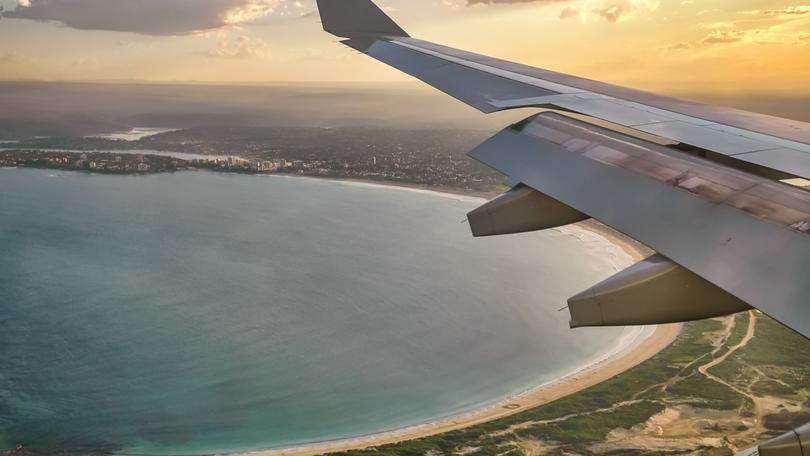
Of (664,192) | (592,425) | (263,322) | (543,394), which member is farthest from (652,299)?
(263,322)

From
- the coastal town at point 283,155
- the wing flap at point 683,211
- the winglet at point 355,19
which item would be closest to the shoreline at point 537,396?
the winglet at point 355,19

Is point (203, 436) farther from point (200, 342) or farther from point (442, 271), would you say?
point (442, 271)

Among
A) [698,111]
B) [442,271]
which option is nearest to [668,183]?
[698,111]

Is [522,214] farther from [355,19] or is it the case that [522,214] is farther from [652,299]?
[355,19]

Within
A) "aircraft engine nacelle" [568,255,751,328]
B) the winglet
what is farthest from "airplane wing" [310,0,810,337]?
the winglet

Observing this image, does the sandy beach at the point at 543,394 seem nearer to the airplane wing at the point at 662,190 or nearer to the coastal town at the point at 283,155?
the airplane wing at the point at 662,190

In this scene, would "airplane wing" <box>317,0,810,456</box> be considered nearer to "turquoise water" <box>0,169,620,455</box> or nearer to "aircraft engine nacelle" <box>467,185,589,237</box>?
"aircraft engine nacelle" <box>467,185,589,237</box>
